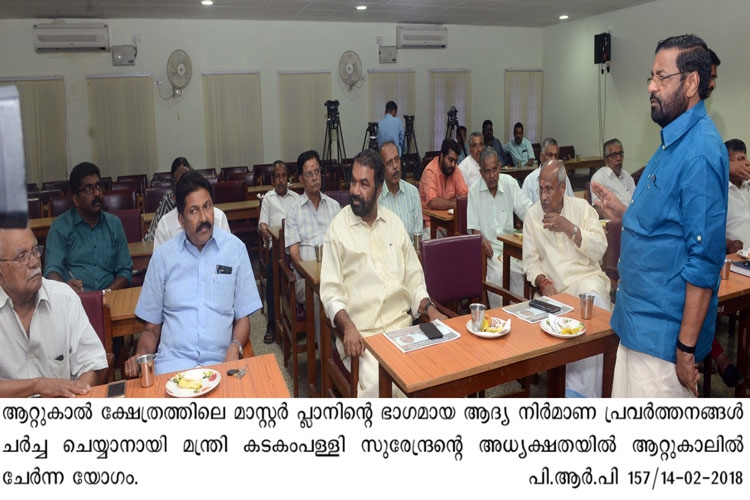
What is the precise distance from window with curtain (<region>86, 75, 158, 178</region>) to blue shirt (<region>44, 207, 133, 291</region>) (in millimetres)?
5787

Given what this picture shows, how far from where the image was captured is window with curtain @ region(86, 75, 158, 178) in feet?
26.1

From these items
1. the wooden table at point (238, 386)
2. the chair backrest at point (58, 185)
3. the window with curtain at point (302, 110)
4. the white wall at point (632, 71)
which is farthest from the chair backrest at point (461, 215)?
the chair backrest at point (58, 185)

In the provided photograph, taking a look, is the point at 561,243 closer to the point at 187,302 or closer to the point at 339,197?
the point at 339,197

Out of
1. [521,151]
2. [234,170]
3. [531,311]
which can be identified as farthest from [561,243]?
[521,151]

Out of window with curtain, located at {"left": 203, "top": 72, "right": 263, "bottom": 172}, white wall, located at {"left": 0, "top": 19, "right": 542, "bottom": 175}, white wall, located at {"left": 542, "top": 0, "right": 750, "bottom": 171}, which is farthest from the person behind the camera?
window with curtain, located at {"left": 203, "top": 72, "right": 263, "bottom": 172}

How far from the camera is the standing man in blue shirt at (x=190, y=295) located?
2.06 m

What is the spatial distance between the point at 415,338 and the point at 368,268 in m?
0.55

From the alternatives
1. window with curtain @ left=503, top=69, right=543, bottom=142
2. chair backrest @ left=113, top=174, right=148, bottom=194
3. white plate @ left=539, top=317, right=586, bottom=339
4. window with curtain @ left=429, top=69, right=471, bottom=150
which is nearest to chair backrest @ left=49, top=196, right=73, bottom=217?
chair backrest @ left=113, top=174, right=148, bottom=194

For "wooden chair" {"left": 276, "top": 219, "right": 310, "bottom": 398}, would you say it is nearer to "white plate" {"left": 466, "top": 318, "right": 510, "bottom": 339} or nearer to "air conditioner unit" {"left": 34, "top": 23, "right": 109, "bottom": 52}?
"white plate" {"left": 466, "top": 318, "right": 510, "bottom": 339}

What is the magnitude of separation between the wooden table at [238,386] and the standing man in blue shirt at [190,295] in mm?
393

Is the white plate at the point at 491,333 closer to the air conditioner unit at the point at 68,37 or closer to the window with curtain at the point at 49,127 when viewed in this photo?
the window with curtain at the point at 49,127
